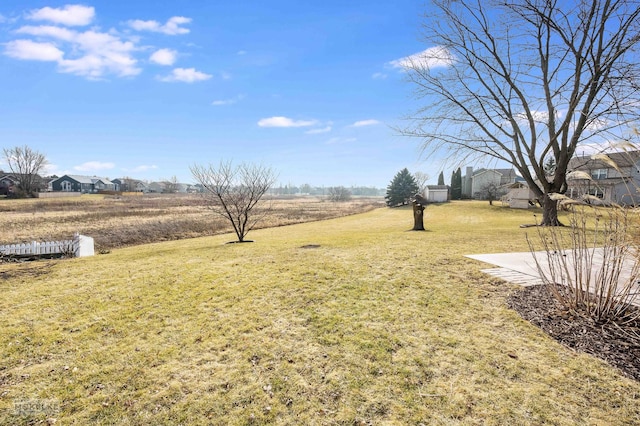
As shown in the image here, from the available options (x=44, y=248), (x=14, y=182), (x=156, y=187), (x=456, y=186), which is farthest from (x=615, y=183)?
(x=156, y=187)

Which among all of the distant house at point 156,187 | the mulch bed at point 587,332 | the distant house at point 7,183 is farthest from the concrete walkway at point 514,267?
the distant house at point 156,187

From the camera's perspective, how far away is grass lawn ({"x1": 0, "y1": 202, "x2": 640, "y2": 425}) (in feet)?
8.90

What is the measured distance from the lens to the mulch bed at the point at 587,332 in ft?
10.9

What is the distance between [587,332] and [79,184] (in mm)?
87742

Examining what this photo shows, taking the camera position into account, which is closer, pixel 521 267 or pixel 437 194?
pixel 521 267

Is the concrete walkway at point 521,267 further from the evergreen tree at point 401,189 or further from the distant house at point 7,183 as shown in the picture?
the distant house at point 7,183

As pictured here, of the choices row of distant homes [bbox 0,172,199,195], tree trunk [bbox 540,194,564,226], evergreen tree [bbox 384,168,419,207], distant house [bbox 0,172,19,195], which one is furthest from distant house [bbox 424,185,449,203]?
distant house [bbox 0,172,19,195]

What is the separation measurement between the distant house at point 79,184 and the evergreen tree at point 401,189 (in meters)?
69.6

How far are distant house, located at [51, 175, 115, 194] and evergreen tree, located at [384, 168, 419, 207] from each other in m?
69.6

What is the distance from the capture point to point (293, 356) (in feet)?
11.6

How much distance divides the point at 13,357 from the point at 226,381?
282 centimetres

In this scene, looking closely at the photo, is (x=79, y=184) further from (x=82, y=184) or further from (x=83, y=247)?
(x=83, y=247)

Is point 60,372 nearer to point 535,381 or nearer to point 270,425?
point 270,425

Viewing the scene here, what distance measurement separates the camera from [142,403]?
2.86 metres
